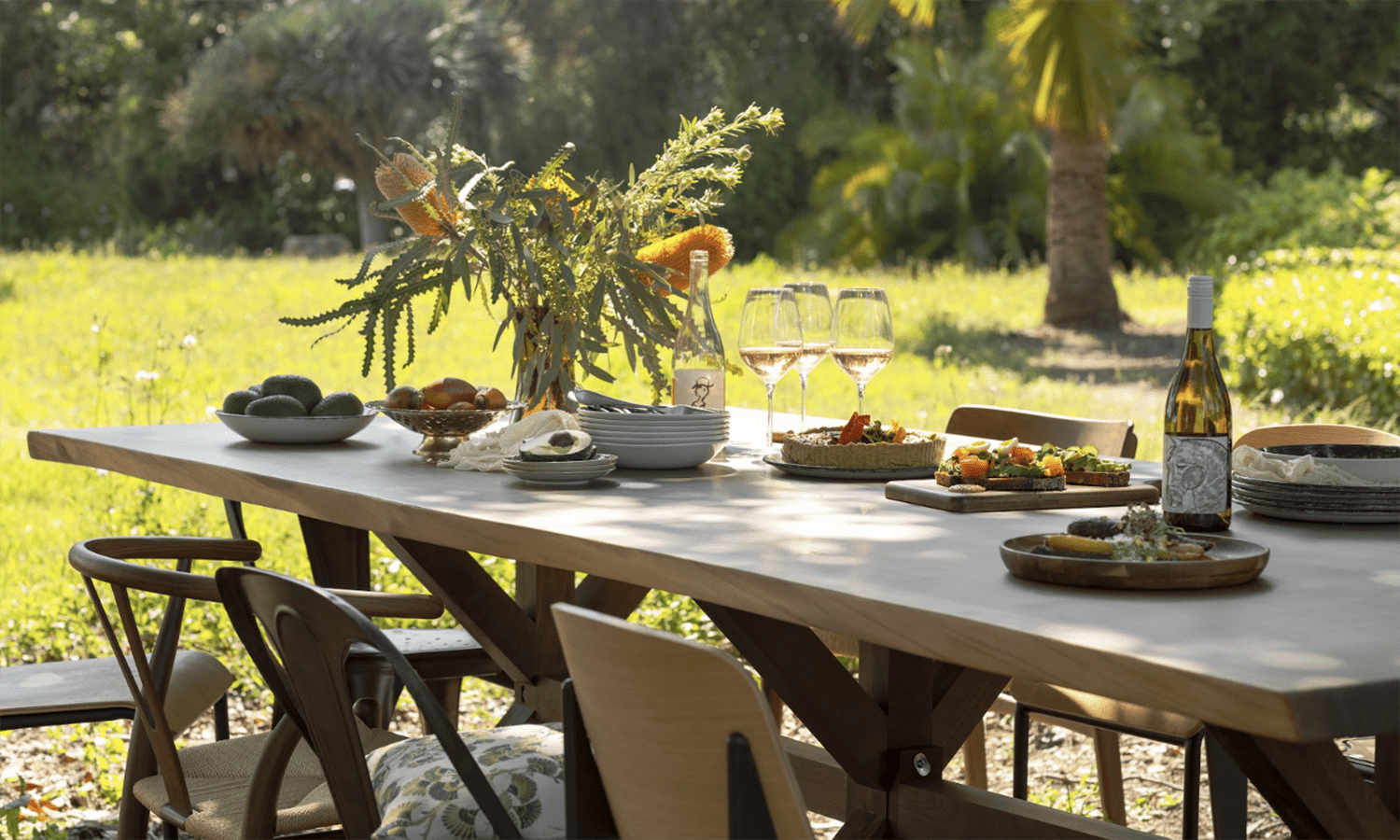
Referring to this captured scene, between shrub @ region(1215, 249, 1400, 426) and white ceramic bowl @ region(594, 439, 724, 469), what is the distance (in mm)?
6108

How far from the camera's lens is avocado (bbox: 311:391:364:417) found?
3135 millimetres

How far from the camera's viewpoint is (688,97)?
97.8 ft

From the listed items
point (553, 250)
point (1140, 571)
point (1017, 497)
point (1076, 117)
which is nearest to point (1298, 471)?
point (1017, 497)

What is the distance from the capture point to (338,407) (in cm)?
314

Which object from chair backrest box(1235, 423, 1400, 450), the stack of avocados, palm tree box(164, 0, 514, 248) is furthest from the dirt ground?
palm tree box(164, 0, 514, 248)

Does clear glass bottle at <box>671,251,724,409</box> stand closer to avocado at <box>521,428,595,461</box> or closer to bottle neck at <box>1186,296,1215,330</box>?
avocado at <box>521,428,595,461</box>

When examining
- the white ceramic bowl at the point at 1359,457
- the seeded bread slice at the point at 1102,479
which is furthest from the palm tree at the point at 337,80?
the white ceramic bowl at the point at 1359,457

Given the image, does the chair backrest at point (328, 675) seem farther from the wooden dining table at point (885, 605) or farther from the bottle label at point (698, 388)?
the bottle label at point (698, 388)

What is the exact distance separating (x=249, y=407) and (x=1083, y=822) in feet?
5.92

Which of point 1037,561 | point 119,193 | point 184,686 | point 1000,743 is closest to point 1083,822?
point 1037,561

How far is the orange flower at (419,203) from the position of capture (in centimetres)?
300

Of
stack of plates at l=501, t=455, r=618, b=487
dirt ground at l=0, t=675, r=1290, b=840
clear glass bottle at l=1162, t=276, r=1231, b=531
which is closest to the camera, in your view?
clear glass bottle at l=1162, t=276, r=1231, b=531

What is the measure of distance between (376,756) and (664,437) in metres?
0.78

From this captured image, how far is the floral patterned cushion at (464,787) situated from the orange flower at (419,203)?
1.12 metres
